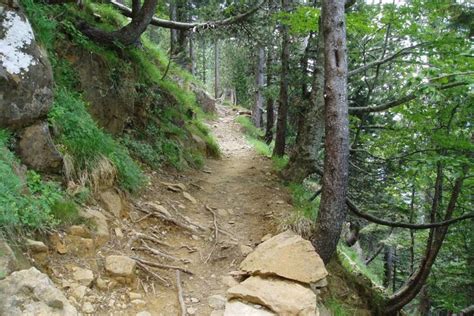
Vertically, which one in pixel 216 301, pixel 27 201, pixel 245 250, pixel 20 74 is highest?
pixel 20 74

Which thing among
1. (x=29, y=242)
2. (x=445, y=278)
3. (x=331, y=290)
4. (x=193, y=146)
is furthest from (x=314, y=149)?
(x=445, y=278)

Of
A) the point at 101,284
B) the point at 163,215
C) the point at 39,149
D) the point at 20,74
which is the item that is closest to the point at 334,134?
the point at 163,215

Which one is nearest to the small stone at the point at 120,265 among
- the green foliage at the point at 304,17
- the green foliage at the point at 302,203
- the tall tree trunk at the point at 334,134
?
the tall tree trunk at the point at 334,134

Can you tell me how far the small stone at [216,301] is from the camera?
4133mm

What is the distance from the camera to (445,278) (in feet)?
33.9

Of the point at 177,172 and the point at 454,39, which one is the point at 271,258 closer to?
the point at 177,172

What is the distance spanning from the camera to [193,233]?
223 inches

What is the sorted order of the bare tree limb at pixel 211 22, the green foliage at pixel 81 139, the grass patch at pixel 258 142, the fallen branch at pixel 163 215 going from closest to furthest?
the green foliage at pixel 81 139 → the fallen branch at pixel 163 215 → the bare tree limb at pixel 211 22 → the grass patch at pixel 258 142

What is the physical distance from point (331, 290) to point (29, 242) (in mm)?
4390

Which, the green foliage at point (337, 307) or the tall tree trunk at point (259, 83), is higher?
the tall tree trunk at point (259, 83)

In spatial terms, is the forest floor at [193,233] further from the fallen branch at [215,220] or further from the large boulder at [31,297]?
the large boulder at [31,297]

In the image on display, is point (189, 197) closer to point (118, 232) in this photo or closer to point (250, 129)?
point (118, 232)

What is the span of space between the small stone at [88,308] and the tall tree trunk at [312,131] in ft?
16.8

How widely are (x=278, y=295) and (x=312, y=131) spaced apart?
426 cm
